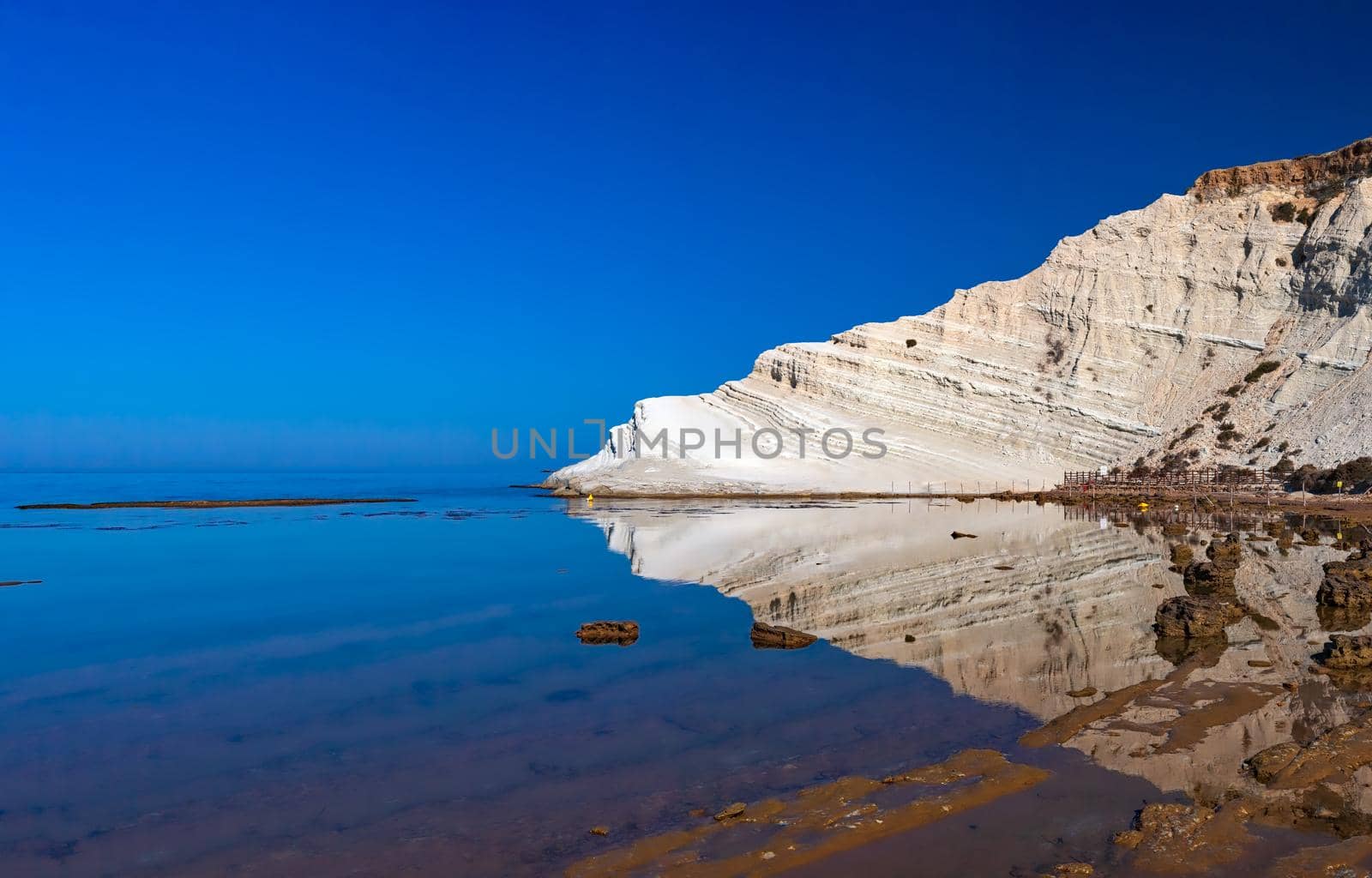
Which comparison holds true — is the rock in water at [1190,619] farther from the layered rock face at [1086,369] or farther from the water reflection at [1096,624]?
the layered rock face at [1086,369]

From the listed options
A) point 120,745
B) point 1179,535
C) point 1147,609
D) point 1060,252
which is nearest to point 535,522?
point 1179,535

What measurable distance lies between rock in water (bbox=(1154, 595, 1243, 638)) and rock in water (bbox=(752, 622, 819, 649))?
3.45m

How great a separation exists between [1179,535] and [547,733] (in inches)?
746

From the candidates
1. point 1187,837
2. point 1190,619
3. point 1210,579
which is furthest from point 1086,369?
point 1187,837

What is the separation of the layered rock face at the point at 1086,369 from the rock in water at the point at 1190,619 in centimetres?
3525

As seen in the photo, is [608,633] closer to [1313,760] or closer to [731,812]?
[731,812]

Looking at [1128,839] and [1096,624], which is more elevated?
[1096,624]

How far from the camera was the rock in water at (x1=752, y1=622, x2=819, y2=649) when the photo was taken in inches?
369

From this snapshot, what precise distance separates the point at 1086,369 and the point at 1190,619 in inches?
1809

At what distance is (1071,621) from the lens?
10.3m

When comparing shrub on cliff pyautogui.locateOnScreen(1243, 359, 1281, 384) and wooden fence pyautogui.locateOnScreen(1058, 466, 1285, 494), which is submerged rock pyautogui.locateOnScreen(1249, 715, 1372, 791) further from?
shrub on cliff pyautogui.locateOnScreen(1243, 359, 1281, 384)

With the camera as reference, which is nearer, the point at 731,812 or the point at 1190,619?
the point at 731,812

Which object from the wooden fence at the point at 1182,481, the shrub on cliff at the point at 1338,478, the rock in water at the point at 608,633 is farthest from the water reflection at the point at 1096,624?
the wooden fence at the point at 1182,481

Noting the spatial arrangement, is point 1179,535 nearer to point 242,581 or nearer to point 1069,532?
point 1069,532
